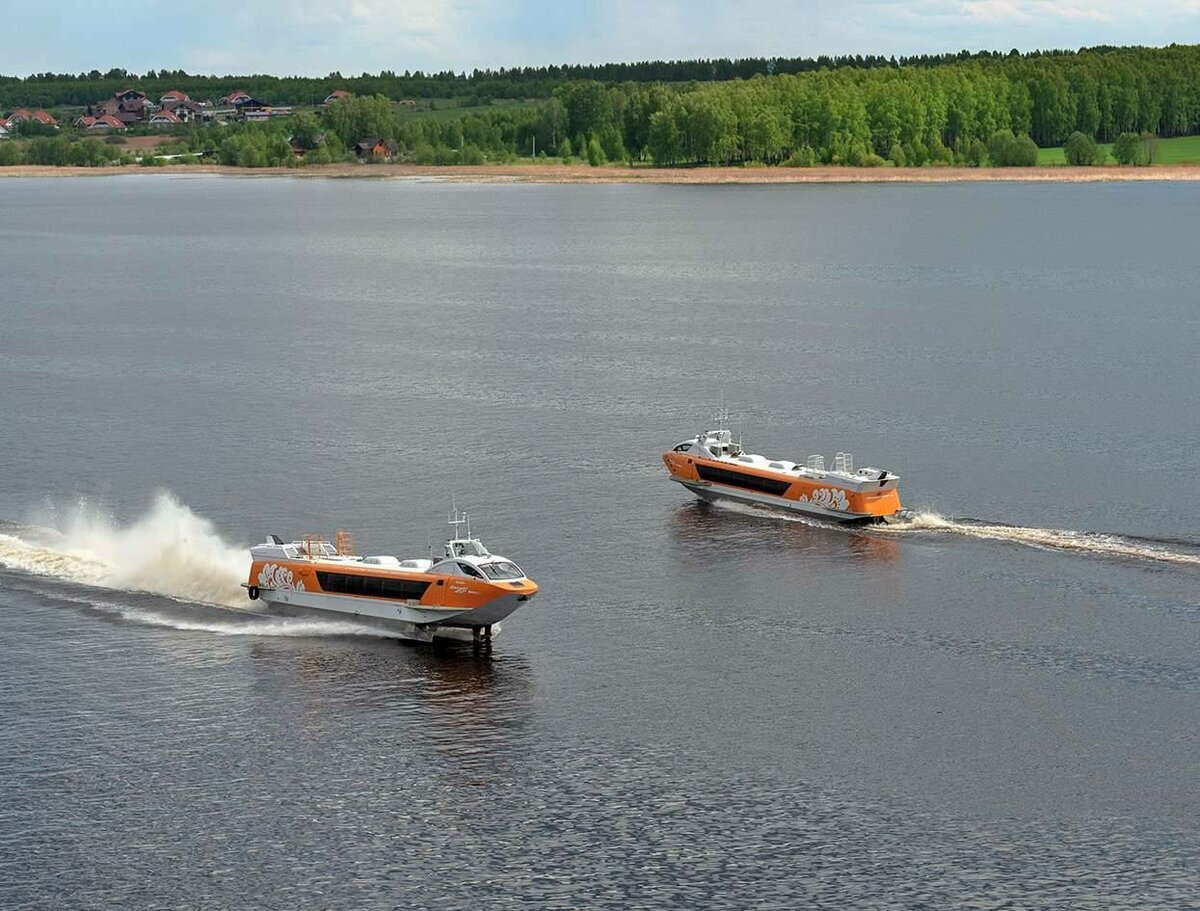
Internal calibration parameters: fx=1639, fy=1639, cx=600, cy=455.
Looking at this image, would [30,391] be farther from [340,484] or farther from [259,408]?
[340,484]

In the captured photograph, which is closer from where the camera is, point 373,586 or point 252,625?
point 373,586

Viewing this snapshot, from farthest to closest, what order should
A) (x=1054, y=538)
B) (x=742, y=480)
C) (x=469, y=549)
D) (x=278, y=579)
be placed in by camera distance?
(x=742, y=480) < (x=1054, y=538) < (x=278, y=579) < (x=469, y=549)

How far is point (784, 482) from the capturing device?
370 feet

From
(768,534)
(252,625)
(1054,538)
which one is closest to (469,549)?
(252,625)

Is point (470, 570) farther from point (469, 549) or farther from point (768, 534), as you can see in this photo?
point (768, 534)

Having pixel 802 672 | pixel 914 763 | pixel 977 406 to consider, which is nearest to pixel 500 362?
pixel 977 406

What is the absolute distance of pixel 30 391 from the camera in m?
159

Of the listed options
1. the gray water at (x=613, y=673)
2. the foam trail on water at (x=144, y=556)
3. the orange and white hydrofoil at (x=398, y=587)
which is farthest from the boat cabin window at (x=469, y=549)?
the foam trail on water at (x=144, y=556)

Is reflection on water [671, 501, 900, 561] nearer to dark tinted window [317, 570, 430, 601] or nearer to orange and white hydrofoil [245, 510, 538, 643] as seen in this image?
orange and white hydrofoil [245, 510, 538, 643]

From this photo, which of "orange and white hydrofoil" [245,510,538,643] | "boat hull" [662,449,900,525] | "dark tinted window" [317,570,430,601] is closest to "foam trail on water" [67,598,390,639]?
"orange and white hydrofoil" [245,510,538,643]

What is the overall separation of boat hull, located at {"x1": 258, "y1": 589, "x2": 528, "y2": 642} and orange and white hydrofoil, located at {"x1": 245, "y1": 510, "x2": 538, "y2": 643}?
0.05 meters

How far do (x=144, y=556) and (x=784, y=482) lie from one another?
42656 mm

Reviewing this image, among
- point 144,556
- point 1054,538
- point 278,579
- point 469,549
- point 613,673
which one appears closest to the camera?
point 613,673

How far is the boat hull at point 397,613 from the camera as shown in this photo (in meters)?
87.2
